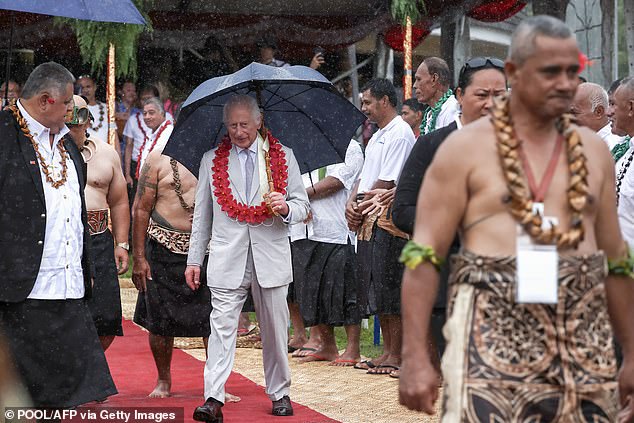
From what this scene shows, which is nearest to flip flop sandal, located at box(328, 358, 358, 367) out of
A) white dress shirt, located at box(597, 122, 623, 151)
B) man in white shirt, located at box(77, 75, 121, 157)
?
white dress shirt, located at box(597, 122, 623, 151)

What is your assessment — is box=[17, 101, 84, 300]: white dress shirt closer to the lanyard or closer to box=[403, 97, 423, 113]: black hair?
the lanyard

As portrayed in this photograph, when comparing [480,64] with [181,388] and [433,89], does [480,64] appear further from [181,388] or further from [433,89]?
[181,388]

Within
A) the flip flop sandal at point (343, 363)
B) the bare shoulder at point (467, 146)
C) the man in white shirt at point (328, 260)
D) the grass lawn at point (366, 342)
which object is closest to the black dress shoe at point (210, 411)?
the flip flop sandal at point (343, 363)

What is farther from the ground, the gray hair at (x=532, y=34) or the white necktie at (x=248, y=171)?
the gray hair at (x=532, y=34)

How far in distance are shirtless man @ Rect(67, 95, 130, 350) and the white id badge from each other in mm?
5086

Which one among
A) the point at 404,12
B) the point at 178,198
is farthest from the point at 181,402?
the point at 404,12

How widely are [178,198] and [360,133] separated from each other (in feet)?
23.2

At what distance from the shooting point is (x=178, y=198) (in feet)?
30.5

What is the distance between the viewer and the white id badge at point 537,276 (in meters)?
4.07

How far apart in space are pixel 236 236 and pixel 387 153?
7.12ft

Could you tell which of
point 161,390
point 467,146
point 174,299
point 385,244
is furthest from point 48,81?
point 385,244

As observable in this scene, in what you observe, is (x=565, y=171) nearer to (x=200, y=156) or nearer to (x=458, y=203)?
(x=458, y=203)

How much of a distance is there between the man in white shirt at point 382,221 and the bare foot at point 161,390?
1.91 metres
